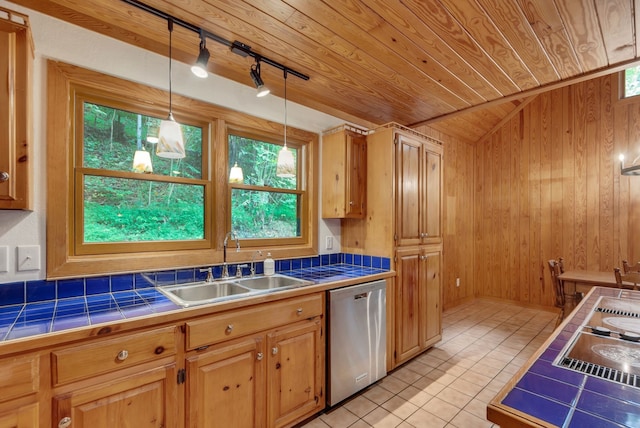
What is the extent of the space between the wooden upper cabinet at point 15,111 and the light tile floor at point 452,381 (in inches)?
80.8

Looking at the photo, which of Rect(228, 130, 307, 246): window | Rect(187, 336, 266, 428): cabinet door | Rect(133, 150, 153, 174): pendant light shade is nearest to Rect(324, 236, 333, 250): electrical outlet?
Rect(228, 130, 307, 246): window

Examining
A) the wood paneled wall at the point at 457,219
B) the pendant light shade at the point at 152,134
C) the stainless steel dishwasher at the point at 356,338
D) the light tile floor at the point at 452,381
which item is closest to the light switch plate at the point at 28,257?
the pendant light shade at the point at 152,134

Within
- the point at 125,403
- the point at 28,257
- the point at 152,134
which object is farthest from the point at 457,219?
the point at 28,257

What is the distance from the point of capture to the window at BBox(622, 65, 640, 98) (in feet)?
12.0

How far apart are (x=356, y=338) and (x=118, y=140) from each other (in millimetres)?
2120

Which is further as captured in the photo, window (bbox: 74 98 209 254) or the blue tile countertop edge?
window (bbox: 74 98 209 254)

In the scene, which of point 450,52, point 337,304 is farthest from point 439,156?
point 337,304

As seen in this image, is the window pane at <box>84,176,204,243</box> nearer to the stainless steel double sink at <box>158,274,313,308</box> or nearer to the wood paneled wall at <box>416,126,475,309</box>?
the stainless steel double sink at <box>158,274,313,308</box>

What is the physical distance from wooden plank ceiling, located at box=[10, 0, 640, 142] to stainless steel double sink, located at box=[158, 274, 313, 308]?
1.52 metres

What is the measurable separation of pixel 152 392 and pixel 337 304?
3.83 feet

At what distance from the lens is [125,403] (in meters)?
1.25

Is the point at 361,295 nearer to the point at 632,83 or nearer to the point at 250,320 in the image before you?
the point at 250,320

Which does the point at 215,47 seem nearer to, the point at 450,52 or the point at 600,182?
the point at 450,52

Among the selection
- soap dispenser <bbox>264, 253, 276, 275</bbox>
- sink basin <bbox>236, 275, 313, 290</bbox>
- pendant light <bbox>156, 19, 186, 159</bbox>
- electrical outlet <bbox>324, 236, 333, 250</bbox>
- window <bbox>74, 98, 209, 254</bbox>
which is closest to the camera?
pendant light <bbox>156, 19, 186, 159</bbox>
